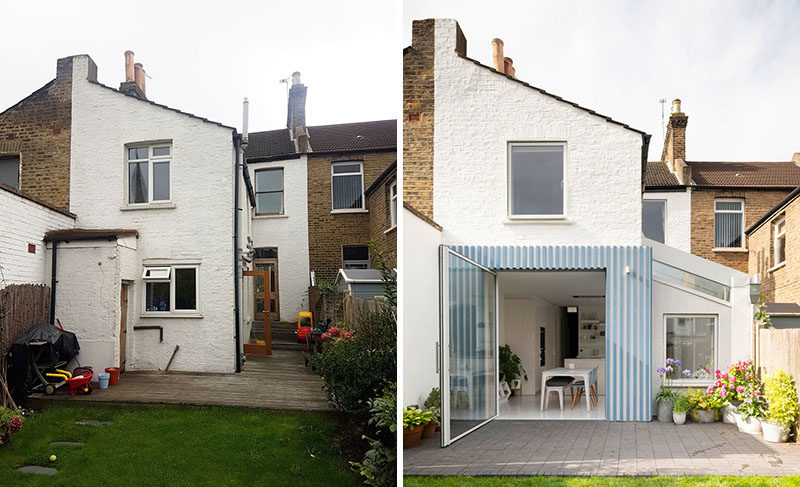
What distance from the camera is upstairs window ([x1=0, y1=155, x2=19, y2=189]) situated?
2.90 meters

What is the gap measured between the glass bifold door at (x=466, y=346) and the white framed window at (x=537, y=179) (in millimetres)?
887

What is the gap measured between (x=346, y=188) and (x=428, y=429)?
8.98ft

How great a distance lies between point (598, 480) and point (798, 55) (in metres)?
7.36

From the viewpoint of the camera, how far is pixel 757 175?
1099 centimetres

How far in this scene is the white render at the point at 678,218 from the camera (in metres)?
10.9

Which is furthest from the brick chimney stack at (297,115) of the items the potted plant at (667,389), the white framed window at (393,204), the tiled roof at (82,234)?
the potted plant at (667,389)

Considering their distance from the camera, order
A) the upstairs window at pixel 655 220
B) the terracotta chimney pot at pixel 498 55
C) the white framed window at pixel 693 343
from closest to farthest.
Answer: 1. the white framed window at pixel 693 343
2. the terracotta chimney pot at pixel 498 55
3. the upstairs window at pixel 655 220

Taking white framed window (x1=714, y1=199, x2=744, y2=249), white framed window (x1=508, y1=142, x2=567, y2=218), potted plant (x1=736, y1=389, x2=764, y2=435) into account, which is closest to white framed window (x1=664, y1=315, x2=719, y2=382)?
potted plant (x1=736, y1=389, x2=764, y2=435)

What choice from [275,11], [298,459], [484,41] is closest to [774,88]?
[484,41]

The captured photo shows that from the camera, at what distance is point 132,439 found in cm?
303

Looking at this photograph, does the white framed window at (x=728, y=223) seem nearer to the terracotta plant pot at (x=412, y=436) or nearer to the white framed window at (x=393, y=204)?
the terracotta plant pot at (x=412, y=436)

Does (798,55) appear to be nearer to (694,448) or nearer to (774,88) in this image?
(774,88)

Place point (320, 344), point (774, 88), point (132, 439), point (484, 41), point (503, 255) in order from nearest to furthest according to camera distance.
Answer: point (132, 439) → point (320, 344) → point (503, 255) → point (484, 41) → point (774, 88)

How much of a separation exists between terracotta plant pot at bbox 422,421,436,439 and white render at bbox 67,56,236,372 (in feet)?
8.62
